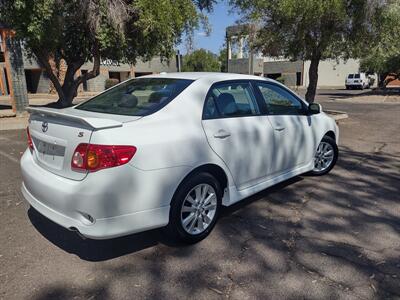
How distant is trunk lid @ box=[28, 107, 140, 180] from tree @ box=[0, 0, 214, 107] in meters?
6.41

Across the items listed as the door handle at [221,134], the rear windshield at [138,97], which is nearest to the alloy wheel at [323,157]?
the door handle at [221,134]

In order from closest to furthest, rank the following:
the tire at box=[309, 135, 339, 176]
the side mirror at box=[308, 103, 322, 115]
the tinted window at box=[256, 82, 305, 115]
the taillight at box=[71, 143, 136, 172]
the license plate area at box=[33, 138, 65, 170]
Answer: the taillight at box=[71, 143, 136, 172] < the license plate area at box=[33, 138, 65, 170] < the tinted window at box=[256, 82, 305, 115] < the side mirror at box=[308, 103, 322, 115] < the tire at box=[309, 135, 339, 176]

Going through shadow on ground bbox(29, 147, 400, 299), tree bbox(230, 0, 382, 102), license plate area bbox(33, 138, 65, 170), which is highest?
tree bbox(230, 0, 382, 102)

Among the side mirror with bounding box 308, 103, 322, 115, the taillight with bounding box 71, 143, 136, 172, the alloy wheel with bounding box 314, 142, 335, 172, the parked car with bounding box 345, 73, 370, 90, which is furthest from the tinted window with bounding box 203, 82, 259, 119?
the parked car with bounding box 345, 73, 370, 90

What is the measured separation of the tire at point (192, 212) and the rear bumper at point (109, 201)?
0.11 meters

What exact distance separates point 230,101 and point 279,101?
1025mm

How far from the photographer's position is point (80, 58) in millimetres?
12570

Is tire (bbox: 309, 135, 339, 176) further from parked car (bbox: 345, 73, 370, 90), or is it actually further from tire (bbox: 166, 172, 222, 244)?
parked car (bbox: 345, 73, 370, 90)

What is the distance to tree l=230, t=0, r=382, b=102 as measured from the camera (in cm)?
905

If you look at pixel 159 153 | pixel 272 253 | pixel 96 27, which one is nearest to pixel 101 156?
pixel 159 153

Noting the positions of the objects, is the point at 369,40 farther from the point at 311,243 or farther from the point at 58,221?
the point at 58,221

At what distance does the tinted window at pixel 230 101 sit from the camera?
11.9 ft

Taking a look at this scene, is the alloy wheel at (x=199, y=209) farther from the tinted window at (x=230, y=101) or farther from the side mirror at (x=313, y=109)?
the side mirror at (x=313, y=109)

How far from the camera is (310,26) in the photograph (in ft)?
32.6
